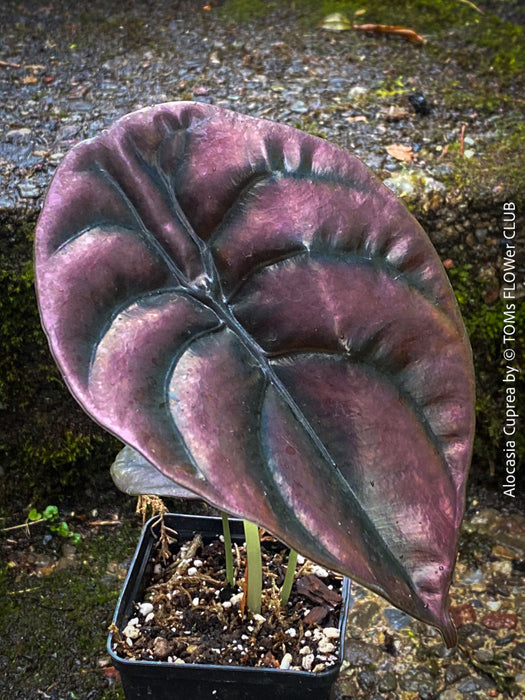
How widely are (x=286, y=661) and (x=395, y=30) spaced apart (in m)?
1.57

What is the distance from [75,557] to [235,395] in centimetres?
91

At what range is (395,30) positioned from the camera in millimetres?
1881

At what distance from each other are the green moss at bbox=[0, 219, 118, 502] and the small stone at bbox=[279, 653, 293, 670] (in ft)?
2.09

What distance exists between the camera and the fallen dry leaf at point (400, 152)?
1.42 m

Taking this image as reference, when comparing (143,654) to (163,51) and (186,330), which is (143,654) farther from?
(163,51)

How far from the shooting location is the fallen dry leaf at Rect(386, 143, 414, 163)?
142 centimetres

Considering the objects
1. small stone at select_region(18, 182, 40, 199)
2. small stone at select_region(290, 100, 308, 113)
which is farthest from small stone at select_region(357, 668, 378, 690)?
small stone at select_region(290, 100, 308, 113)

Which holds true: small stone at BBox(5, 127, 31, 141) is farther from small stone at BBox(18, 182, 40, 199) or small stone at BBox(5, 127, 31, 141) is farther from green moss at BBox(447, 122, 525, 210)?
green moss at BBox(447, 122, 525, 210)

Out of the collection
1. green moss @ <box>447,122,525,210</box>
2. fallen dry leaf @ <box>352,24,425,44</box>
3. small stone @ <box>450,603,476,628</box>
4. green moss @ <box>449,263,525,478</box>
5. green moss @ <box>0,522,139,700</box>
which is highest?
fallen dry leaf @ <box>352,24,425,44</box>

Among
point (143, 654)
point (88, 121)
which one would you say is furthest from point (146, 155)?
point (88, 121)

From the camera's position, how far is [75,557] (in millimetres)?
1396

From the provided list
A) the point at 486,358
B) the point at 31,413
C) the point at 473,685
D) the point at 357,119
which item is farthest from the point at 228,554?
the point at 357,119

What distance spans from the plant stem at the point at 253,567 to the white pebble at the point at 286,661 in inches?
2.7

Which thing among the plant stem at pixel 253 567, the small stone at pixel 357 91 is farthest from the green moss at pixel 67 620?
the small stone at pixel 357 91
